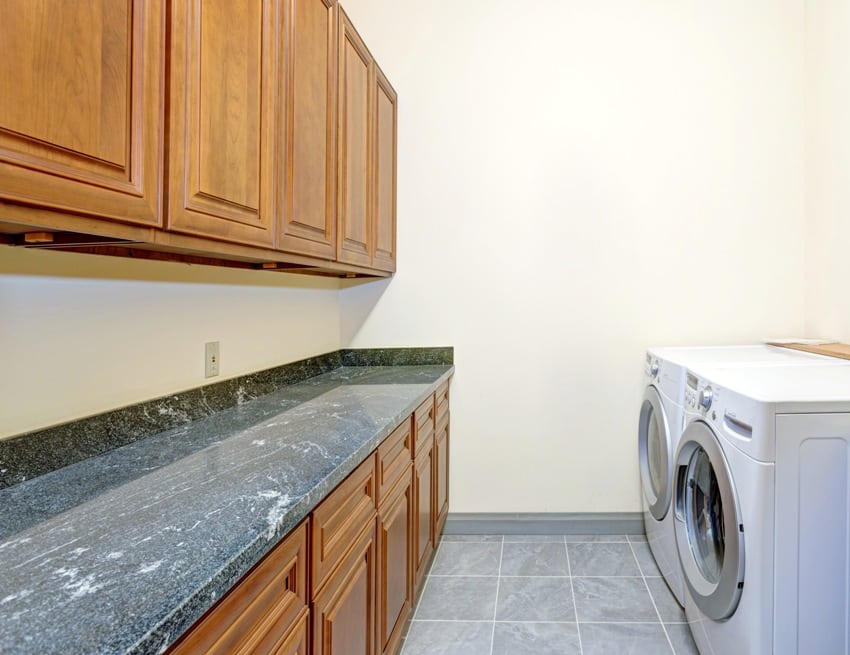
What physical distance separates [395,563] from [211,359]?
881 mm

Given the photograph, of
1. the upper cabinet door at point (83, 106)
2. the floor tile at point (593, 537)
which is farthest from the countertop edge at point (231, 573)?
the floor tile at point (593, 537)

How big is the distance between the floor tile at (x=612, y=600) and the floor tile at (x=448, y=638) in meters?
0.40

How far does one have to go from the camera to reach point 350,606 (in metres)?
1.27

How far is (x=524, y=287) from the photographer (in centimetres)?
→ 282

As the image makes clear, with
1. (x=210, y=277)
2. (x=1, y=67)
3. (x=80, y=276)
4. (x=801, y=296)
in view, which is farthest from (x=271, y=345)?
(x=801, y=296)

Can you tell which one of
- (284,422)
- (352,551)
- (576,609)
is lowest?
(576,609)

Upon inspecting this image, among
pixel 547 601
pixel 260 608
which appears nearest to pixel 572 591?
A: pixel 547 601

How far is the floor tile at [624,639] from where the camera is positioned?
1.87 metres

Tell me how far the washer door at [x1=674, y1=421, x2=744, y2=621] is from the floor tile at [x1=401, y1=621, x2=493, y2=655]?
0.74m

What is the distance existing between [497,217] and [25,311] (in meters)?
2.16

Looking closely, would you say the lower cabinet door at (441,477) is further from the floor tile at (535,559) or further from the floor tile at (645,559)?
the floor tile at (645,559)

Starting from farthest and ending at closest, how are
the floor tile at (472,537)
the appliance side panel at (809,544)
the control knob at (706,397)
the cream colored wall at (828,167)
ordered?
the floor tile at (472,537)
the cream colored wall at (828,167)
the control knob at (706,397)
the appliance side panel at (809,544)

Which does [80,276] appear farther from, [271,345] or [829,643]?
[829,643]

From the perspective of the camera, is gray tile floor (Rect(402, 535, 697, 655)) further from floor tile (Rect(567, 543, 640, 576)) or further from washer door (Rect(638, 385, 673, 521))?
washer door (Rect(638, 385, 673, 521))
